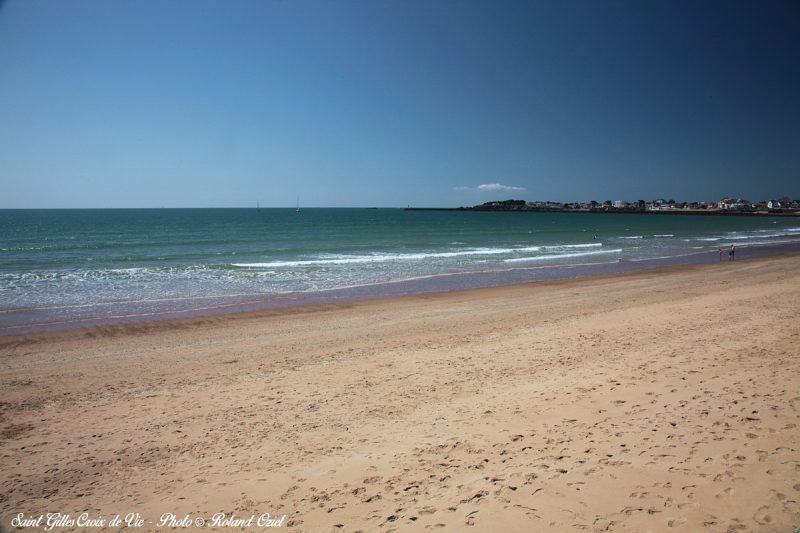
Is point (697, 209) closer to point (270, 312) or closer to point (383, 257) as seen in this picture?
point (383, 257)

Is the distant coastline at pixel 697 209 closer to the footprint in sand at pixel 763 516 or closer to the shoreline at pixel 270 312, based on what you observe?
the shoreline at pixel 270 312

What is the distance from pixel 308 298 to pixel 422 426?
11.8 m

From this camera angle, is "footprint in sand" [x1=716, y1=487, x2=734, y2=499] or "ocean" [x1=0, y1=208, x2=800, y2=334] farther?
"ocean" [x1=0, y1=208, x2=800, y2=334]

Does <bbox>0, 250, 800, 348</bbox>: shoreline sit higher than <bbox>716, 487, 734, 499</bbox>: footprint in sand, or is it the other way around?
<bbox>0, 250, 800, 348</bbox>: shoreline

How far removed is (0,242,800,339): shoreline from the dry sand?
1.89 m

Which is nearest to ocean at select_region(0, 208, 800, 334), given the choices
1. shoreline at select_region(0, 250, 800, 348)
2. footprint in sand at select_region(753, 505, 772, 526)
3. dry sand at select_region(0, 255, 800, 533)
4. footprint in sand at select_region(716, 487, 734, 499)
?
shoreline at select_region(0, 250, 800, 348)

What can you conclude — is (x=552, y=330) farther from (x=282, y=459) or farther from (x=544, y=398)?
(x=282, y=459)

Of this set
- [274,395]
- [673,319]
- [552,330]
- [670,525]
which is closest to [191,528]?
[274,395]

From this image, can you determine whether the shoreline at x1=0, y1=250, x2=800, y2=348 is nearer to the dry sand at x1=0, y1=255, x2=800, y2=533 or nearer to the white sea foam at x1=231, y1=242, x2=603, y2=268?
the dry sand at x1=0, y1=255, x2=800, y2=533

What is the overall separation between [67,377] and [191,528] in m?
6.26

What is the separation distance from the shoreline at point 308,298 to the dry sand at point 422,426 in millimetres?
1895

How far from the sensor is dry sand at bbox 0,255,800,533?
424cm

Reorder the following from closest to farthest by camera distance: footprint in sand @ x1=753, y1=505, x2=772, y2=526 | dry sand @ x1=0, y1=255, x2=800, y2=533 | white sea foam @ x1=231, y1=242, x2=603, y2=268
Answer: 1. footprint in sand @ x1=753, y1=505, x2=772, y2=526
2. dry sand @ x1=0, y1=255, x2=800, y2=533
3. white sea foam @ x1=231, y1=242, x2=603, y2=268

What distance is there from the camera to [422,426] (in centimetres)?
599
